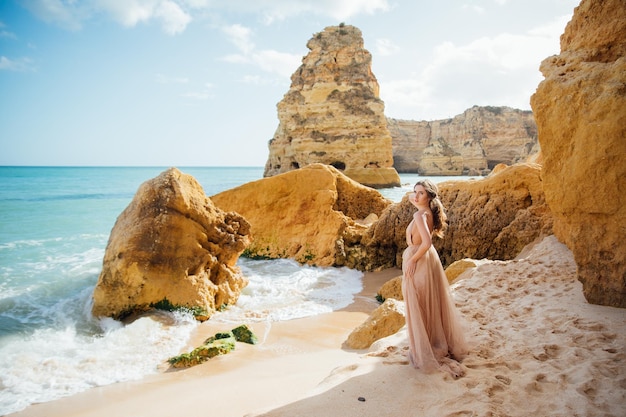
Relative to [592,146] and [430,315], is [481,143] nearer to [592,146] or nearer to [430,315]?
[592,146]

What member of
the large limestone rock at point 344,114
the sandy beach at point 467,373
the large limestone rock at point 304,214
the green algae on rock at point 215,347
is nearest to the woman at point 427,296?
the sandy beach at point 467,373

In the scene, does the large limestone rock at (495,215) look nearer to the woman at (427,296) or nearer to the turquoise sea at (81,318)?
the turquoise sea at (81,318)

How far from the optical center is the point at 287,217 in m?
9.98

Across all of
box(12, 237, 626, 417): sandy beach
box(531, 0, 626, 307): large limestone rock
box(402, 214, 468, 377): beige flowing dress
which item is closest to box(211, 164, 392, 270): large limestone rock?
box(12, 237, 626, 417): sandy beach

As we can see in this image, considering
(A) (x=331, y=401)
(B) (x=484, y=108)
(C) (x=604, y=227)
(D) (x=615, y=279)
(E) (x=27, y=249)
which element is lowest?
(E) (x=27, y=249)

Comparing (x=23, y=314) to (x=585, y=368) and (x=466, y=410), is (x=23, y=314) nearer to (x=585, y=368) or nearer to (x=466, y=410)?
(x=466, y=410)

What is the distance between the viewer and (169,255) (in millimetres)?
6008

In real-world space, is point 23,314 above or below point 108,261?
below

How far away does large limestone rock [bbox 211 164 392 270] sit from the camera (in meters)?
9.23

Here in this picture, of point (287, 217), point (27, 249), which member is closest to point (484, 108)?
point (287, 217)

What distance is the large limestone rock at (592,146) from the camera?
3027mm

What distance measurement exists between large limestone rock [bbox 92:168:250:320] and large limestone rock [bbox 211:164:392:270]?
2812 millimetres

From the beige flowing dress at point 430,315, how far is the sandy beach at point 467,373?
0.16 meters

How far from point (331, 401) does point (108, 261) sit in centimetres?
480
